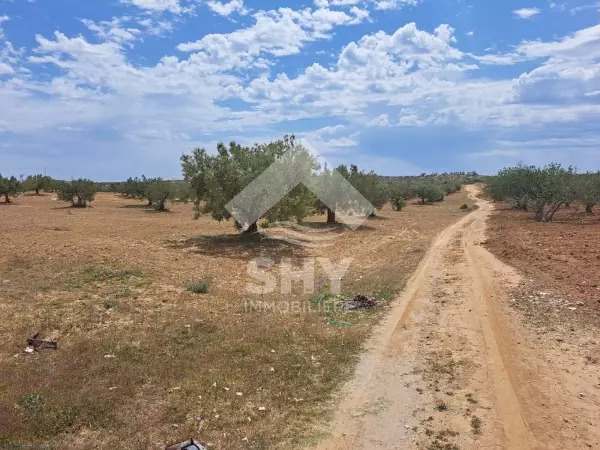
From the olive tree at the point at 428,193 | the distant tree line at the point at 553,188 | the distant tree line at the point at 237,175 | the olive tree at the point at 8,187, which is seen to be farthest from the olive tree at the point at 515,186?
the olive tree at the point at 8,187

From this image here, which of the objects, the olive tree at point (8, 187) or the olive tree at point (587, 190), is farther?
the olive tree at point (8, 187)

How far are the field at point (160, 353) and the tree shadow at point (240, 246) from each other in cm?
256

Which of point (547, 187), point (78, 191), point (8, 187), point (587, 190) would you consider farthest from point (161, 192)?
point (587, 190)

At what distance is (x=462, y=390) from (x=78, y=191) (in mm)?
44729

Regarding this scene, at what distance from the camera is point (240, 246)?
20.6m

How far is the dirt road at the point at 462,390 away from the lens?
5.38 metres

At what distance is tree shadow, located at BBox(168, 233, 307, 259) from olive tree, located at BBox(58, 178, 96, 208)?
26778 millimetres

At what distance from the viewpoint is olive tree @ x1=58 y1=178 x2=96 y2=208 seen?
144ft

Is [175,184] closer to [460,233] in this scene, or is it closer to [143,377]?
[460,233]

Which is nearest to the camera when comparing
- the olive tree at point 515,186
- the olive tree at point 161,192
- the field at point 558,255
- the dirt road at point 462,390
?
the dirt road at point 462,390

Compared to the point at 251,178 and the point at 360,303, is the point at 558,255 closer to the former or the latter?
the point at 360,303

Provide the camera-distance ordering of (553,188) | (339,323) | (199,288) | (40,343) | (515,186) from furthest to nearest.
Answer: (515,186) < (553,188) < (199,288) < (339,323) < (40,343)

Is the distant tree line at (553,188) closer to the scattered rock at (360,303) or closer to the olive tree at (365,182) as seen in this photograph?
the olive tree at (365,182)

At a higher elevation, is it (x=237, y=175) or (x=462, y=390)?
(x=237, y=175)
